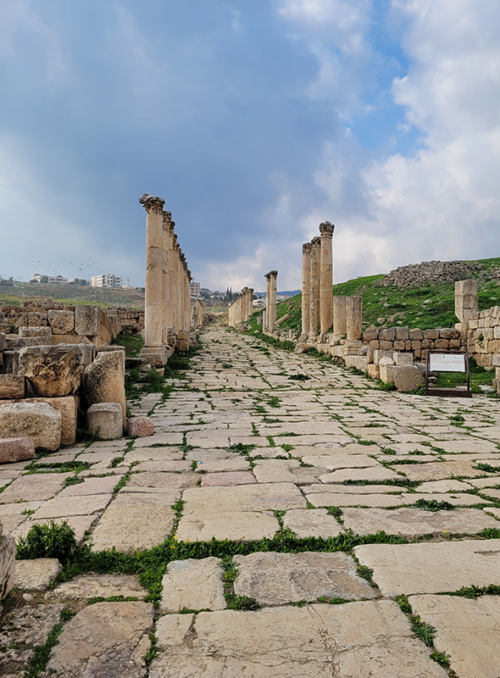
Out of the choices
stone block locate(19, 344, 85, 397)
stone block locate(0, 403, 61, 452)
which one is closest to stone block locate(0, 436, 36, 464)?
stone block locate(0, 403, 61, 452)

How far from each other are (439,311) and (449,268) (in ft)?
43.7

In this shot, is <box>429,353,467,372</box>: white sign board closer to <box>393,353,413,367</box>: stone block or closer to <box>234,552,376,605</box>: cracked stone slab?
<box>393,353,413,367</box>: stone block

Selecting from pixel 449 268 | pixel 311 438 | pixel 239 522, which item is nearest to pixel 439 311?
pixel 449 268

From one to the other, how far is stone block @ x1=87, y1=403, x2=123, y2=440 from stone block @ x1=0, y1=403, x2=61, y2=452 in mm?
710

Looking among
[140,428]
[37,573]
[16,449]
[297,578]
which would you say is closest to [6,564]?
[37,573]

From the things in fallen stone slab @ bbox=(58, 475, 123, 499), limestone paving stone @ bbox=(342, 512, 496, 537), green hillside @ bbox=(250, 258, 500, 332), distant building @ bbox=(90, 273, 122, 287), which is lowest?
limestone paving stone @ bbox=(342, 512, 496, 537)

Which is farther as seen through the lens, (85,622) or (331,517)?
(331,517)

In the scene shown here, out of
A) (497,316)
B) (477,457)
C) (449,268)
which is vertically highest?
(449,268)

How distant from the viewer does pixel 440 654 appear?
2082 millimetres

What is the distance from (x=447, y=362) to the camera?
1056cm

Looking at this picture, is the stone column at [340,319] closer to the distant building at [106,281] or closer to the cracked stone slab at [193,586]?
the cracked stone slab at [193,586]

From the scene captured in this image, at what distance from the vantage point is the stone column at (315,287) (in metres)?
23.3

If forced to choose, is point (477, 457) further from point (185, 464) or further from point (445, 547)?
point (185, 464)

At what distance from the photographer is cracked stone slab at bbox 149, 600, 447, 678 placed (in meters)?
1.98
